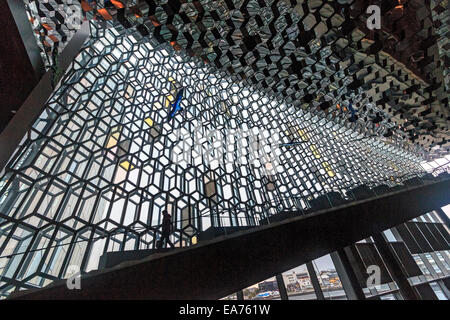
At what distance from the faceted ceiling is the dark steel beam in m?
3.66

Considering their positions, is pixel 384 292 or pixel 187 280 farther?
pixel 384 292

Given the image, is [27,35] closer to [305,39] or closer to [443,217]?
[305,39]

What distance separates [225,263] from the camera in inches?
110

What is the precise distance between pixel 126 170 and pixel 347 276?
7094 mm

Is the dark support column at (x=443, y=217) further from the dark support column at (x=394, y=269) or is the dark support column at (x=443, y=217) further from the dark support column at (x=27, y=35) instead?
the dark support column at (x=27, y=35)

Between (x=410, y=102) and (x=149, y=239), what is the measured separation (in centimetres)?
1138

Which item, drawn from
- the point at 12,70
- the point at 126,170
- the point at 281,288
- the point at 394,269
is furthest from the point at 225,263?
the point at 394,269

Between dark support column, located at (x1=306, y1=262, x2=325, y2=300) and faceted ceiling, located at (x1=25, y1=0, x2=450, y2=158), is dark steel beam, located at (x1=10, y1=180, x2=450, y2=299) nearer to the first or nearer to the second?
dark support column, located at (x1=306, y1=262, x2=325, y2=300)

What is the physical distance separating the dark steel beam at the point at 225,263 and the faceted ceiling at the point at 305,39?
3.66m

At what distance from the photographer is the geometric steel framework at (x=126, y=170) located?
151 inches

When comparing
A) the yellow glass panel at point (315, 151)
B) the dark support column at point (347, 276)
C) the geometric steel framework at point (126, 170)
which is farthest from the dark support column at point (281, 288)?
the yellow glass panel at point (315, 151)

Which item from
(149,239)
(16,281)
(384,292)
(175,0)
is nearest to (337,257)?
(384,292)

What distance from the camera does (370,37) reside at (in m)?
6.10
